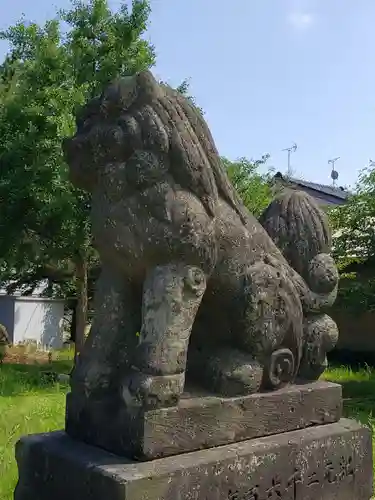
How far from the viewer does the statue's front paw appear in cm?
215

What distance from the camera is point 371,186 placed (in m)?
9.08

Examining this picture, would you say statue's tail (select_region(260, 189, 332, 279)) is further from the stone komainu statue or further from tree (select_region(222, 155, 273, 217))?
tree (select_region(222, 155, 273, 217))

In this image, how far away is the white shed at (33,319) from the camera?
16.9m

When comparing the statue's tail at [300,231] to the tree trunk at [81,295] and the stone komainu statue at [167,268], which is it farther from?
the tree trunk at [81,295]

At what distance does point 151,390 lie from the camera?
84.8 inches

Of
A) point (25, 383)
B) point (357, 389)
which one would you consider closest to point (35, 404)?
point (25, 383)

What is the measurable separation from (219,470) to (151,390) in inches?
16.0

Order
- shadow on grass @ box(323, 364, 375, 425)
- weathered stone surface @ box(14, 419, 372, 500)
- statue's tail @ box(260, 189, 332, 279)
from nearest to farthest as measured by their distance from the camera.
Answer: weathered stone surface @ box(14, 419, 372, 500) < statue's tail @ box(260, 189, 332, 279) < shadow on grass @ box(323, 364, 375, 425)

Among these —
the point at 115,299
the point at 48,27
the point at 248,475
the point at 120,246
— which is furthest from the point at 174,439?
the point at 48,27

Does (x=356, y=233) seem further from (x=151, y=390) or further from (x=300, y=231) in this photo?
(x=151, y=390)

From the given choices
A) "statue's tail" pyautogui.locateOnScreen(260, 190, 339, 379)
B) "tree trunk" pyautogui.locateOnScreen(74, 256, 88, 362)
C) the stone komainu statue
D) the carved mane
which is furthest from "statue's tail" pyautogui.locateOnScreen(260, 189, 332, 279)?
"tree trunk" pyautogui.locateOnScreen(74, 256, 88, 362)

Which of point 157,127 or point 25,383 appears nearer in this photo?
point 157,127

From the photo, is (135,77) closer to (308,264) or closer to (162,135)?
(162,135)

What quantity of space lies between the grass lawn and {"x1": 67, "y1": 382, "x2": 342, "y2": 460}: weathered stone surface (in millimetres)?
1427
